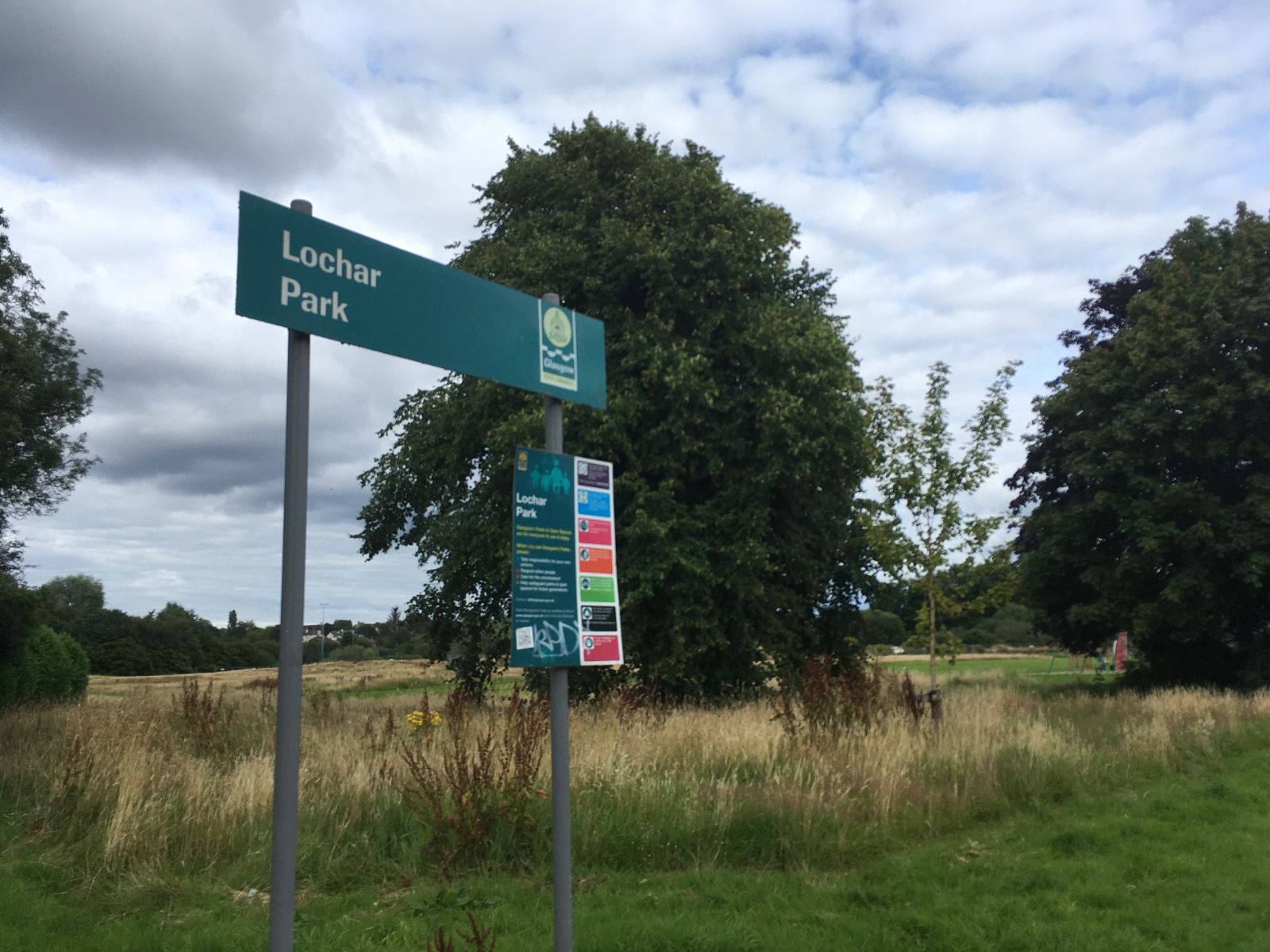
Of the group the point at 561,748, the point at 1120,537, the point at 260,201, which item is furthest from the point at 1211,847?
the point at 1120,537

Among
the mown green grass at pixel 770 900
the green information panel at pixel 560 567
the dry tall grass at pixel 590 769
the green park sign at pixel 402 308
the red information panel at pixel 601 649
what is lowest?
the mown green grass at pixel 770 900

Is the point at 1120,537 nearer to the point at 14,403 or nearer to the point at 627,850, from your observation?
the point at 627,850

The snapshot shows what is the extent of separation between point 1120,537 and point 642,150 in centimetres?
1623

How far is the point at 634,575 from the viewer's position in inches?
710

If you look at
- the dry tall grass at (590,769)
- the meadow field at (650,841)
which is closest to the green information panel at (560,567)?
the meadow field at (650,841)

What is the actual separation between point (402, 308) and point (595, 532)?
116 centimetres

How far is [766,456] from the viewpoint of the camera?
18.3 m

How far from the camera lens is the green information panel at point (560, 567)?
3.65m

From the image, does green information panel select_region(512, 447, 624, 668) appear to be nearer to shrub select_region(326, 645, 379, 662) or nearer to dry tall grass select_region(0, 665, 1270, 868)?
dry tall grass select_region(0, 665, 1270, 868)

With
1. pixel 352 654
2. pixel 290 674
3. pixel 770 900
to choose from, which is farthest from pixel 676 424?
pixel 352 654

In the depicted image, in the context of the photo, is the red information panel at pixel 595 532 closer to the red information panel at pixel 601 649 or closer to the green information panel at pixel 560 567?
the green information panel at pixel 560 567

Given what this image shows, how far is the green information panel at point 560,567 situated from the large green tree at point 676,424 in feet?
42.0

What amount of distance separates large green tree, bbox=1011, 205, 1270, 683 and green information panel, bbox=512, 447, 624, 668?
73.3 ft

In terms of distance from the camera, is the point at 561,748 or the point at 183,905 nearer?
the point at 561,748
